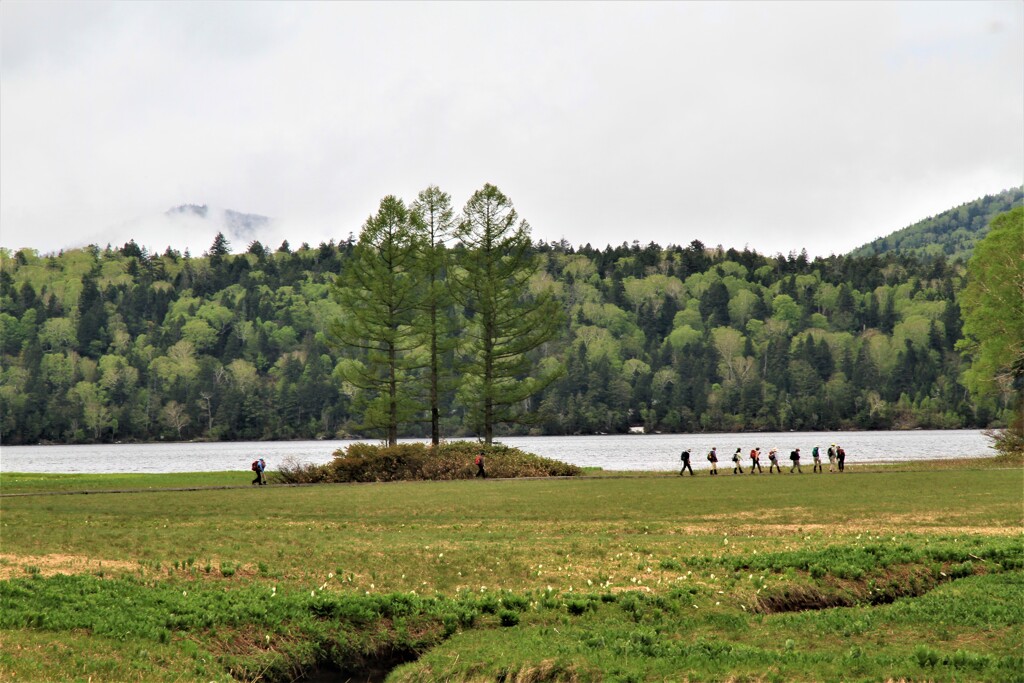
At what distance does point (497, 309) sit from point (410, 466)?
1744cm

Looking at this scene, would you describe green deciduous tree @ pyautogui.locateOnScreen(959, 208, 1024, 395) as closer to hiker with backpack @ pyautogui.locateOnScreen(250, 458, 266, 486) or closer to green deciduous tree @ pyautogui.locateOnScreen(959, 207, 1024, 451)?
green deciduous tree @ pyautogui.locateOnScreen(959, 207, 1024, 451)

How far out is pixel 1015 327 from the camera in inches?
2680

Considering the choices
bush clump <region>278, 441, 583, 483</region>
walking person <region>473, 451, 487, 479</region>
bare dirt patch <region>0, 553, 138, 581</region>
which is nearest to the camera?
bare dirt patch <region>0, 553, 138, 581</region>

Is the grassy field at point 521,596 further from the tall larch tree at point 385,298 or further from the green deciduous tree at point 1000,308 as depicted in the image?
the green deciduous tree at point 1000,308

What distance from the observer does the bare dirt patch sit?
65.3 ft

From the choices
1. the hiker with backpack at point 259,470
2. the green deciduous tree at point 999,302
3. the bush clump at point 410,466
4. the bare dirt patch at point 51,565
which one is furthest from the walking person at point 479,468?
the green deciduous tree at point 999,302

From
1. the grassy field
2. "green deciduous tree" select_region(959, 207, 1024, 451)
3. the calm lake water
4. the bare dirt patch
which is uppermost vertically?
"green deciduous tree" select_region(959, 207, 1024, 451)

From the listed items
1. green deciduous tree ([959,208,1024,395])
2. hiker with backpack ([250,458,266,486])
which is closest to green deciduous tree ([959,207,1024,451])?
green deciduous tree ([959,208,1024,395])

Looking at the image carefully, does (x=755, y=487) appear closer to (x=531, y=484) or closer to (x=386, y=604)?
(x=531, y=484)

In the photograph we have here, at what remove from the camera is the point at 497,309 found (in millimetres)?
68625

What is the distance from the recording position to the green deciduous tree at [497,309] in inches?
2697

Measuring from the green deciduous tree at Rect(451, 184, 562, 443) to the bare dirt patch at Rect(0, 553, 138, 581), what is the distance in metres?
46.4

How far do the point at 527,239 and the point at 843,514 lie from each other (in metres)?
42.7

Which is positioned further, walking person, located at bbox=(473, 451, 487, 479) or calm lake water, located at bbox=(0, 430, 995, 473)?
calm lake water, located at bbox=(0, 430, 995, 473)
